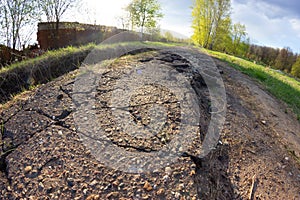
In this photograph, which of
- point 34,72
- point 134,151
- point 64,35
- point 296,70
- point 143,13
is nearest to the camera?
point 134,151

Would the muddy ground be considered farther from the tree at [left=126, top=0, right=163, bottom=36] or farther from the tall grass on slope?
the tree at [left=126, top=0, right=163, bottom=36]

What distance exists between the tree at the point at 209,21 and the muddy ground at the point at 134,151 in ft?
55.0

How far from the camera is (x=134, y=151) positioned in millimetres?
1648

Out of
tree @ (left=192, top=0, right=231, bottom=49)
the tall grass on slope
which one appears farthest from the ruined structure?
tree @ (left=192, top=0, right=231, bottom=49)

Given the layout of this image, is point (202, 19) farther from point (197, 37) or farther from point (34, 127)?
point (34, 127)

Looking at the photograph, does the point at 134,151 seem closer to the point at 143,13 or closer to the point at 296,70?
the point at 143,13

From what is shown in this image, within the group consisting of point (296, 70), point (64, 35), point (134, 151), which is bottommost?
point (134, 151)

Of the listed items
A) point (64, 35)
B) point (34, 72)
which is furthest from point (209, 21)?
point (34, 72)

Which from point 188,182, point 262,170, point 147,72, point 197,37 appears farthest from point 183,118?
point 197,37

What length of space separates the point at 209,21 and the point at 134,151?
18.4 m

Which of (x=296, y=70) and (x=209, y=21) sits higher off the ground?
(x=209, y=21)

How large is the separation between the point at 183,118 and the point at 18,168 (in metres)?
1.35

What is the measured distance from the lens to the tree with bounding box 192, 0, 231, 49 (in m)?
17.3

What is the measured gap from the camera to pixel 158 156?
1.62 m
